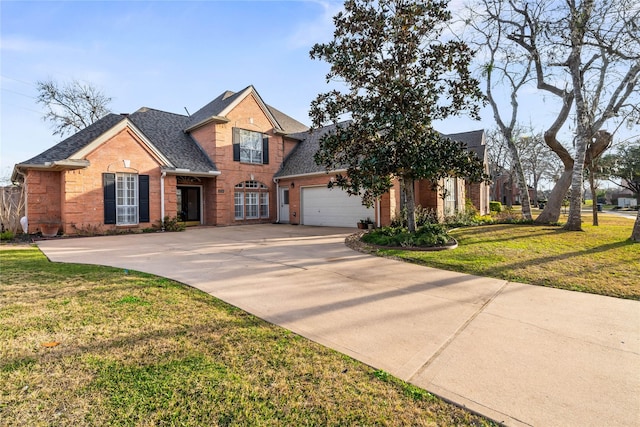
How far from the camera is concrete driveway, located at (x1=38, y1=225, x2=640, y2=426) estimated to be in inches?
93.0

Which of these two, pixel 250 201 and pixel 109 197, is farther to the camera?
pixel 250 201

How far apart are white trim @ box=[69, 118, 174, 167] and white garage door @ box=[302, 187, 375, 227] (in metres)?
7.50

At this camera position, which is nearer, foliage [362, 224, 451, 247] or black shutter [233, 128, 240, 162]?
foliage [362, 224, 451, 247]

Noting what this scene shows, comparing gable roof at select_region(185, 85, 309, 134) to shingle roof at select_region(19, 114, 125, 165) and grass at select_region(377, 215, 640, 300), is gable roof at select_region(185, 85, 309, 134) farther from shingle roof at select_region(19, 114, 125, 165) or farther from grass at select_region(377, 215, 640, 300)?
grass at select_region(377, 215, 640, 300)

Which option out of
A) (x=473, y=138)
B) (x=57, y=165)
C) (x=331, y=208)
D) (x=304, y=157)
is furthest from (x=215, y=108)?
(x=473, y=138)

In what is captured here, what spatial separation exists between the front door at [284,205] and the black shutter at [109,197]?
9.10 m

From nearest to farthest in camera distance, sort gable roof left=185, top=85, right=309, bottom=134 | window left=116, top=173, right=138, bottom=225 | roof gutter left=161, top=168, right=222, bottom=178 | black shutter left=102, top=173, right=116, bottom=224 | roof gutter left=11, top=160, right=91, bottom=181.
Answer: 1. roof gutter left=11, top=160, right=91, bottom=181
2. black shutter left=102, top=173, right=116, bottom=224
3. window left=116, top=173, right=138, bottom=225
4. roof gutter left=161, top=168, right=222, bottom=178
5. gable roof left=185, top=85, right=309, bottom=134

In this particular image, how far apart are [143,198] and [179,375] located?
45.5 feet

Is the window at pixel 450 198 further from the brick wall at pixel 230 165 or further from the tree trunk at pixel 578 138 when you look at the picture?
the brick wall at pixel 230 165

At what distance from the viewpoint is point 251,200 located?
18.9 metres

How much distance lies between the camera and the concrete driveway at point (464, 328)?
7.75 ft

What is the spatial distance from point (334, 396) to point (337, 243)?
26.2ft

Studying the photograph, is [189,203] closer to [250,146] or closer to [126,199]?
[126,199]

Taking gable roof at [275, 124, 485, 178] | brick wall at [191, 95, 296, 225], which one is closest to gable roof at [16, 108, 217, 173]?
brick wall at [191, 95, 296, 225]
